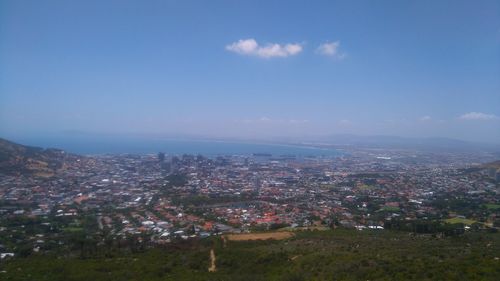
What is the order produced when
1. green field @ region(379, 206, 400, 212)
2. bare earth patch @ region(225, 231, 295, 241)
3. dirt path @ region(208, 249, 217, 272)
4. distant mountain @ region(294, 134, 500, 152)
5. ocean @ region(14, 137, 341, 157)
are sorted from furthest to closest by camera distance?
1. distant mountain @ region(294, 134, 500, 152)
2. ocean @ region(14, 137, 341, 157)
3. green field @ region(379, 206, 400, 212)
4. bare earth patch @ region(225, 231, 295, 241)
5. dirt path @ region(208, 249, 217, 272)

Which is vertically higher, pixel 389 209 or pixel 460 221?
pixel 460 221

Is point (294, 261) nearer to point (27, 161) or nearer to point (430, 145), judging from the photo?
point (27, 161)

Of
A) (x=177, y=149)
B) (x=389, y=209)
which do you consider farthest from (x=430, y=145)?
(x=389, y=209)

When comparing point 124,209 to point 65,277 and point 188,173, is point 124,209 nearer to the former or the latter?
point 65,277

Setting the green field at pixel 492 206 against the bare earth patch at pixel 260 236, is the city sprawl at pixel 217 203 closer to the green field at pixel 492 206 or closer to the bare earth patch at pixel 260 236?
the green field at pixel 492 206

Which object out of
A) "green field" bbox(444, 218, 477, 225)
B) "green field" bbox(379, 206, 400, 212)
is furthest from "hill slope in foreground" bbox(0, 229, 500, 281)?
"green field" bbox(379, 206, 400, 212)

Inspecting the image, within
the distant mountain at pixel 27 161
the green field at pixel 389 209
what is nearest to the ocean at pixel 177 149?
the distant mountain at pixel 27 161

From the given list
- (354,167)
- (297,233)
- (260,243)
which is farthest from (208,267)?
(354,167)

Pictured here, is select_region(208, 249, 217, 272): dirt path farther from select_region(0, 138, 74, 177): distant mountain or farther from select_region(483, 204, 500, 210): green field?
select_region(0, 138, 74, 177): distant mountain
